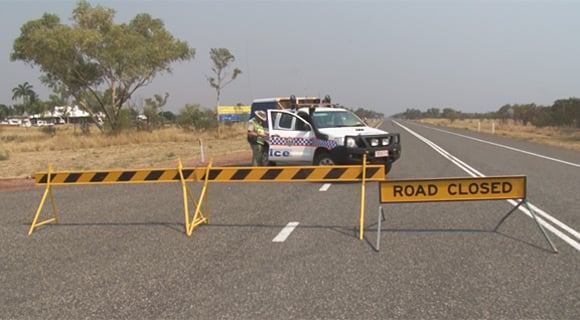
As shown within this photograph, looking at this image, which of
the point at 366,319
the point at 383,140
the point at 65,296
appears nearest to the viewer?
the point at 366,319

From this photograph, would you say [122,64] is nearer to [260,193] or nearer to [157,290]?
[260,193]

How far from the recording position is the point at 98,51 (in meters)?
33.2

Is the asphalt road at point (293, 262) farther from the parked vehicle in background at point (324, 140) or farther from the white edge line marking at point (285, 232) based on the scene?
the parked vehicle in background at point (324, 140)

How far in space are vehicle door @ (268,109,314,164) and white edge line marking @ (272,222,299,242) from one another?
16.3 ft

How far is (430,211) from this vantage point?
7508mm

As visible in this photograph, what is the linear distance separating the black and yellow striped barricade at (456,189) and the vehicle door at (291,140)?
5.70m

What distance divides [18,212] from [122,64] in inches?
1064

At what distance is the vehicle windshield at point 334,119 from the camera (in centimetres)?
1191

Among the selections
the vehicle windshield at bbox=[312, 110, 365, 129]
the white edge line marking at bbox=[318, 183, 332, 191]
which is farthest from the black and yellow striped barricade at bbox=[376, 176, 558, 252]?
the vehicle windshield at bbox=[312, 110, 365, 129]

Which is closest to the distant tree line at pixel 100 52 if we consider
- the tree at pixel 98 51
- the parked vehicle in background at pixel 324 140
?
the tree at pixel 98 51

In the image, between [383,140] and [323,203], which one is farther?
[383,140]

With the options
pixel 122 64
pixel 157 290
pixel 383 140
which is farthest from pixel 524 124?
pixel 157 290

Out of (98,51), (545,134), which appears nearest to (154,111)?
(98,51)

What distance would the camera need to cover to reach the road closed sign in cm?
584
